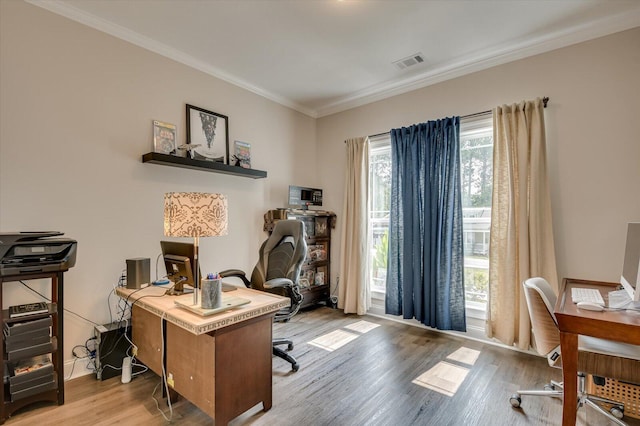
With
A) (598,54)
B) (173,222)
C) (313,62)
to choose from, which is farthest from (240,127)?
(598,54)

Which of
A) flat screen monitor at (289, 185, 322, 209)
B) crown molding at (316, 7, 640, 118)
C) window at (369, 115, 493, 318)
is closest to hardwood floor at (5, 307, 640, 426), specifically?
window at (369, 115, 493, 318)

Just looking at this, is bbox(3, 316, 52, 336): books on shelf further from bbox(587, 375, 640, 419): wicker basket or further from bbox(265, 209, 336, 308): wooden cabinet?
bbox(587, 375, 640, 419): wicker basket

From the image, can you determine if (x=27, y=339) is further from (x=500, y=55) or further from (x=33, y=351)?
(x=500, y=55)

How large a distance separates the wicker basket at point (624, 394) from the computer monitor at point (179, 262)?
2782 mm

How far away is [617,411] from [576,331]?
85cm

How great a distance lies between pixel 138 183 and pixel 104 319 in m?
1.18

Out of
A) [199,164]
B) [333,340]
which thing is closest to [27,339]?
[199,164]

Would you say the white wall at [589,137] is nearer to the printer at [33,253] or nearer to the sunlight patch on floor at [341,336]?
the sunlight patch on floor at [341,336]

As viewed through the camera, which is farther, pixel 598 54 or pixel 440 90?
pixel 440 90

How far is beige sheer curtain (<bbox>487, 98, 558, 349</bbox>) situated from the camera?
8.56 ft

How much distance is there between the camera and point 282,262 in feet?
9.09

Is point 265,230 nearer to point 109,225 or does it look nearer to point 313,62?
point 109,225

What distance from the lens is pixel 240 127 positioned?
3529 mm

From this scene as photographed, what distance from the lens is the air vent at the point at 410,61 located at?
2.98 meters
